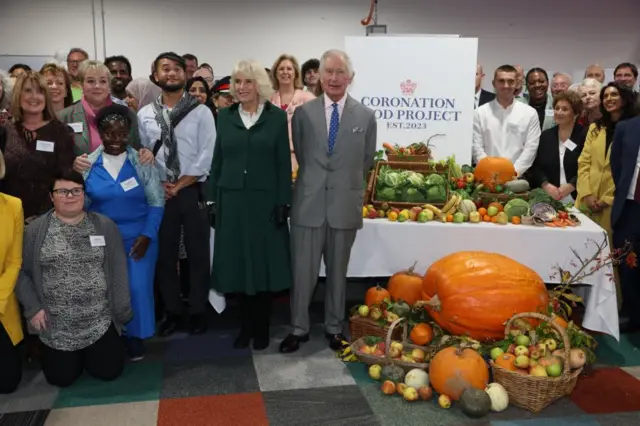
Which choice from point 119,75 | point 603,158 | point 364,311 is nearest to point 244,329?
point 364,311

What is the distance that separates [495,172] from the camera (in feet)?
12.5

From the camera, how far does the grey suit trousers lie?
3.32 meters

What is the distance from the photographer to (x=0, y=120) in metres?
3.52

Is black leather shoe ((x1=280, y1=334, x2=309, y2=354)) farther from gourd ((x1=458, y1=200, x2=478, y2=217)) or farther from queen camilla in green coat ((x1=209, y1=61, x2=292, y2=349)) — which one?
gourd ((x1=458, y1=200, x2=478, y2=217))

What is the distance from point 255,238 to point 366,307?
0.74 metres

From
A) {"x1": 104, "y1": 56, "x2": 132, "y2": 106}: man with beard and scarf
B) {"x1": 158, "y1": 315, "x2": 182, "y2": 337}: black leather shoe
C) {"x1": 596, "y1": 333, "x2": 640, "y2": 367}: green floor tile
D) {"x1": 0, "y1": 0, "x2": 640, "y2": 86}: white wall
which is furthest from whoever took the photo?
{"x1": 0, "y1": 0, "x2": 640, "y2": 86}: white wall

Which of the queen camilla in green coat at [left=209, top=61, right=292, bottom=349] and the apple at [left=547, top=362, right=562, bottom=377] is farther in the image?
the queen camilla in green coat at [left=209, top=61, right=292, bottom=349]

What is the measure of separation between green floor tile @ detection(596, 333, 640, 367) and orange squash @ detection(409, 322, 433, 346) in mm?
1002

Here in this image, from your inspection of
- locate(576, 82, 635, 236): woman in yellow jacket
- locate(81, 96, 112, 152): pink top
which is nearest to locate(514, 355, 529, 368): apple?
locate(576, 82, 635, 236): woman in yellow jacket

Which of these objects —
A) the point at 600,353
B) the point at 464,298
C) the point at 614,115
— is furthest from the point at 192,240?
the point at 614,115

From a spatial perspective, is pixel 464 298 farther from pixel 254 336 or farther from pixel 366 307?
pixel 254 336

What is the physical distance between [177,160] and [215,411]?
1.41m

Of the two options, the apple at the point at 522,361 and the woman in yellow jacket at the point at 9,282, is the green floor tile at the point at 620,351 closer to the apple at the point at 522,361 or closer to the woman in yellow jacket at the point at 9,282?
the apple at the point at 522,361

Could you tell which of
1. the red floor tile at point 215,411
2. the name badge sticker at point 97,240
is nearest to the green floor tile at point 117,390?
the red floor tile at point 215,411
